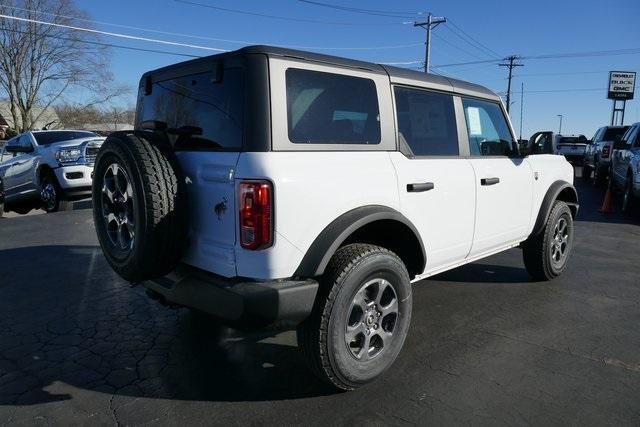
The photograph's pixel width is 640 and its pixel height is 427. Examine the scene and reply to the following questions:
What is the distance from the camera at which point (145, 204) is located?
8.64ft

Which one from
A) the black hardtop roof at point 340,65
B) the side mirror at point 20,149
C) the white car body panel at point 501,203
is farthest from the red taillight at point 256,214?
the side mirror at point 20,149

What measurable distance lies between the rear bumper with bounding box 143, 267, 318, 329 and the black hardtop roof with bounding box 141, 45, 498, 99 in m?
1.25

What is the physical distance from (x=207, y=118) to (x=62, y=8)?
40.0 meters

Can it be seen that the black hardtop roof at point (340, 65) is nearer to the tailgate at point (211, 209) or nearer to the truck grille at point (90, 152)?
the tailgate at point (211, 209)

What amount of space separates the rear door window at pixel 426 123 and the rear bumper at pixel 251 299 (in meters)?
1.32

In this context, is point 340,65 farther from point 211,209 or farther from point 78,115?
point 78,115

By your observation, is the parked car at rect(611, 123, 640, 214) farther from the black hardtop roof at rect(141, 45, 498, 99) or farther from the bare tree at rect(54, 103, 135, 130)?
the bare tree at rect(54, 103, 135, 130)

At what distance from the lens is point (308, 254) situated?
105 inches

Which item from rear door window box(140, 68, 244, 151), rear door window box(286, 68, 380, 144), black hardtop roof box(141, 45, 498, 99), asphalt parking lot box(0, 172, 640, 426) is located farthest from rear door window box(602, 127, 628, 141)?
rear door window box(140, 68, 244, 151)

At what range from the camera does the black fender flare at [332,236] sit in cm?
266

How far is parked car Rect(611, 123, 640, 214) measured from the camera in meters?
8.94

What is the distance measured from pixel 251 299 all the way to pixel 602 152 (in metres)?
14.3

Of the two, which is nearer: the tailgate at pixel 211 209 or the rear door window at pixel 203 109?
the tailgate at pixel 211 209

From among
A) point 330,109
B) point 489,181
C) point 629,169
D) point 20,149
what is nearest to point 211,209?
point 330,109
